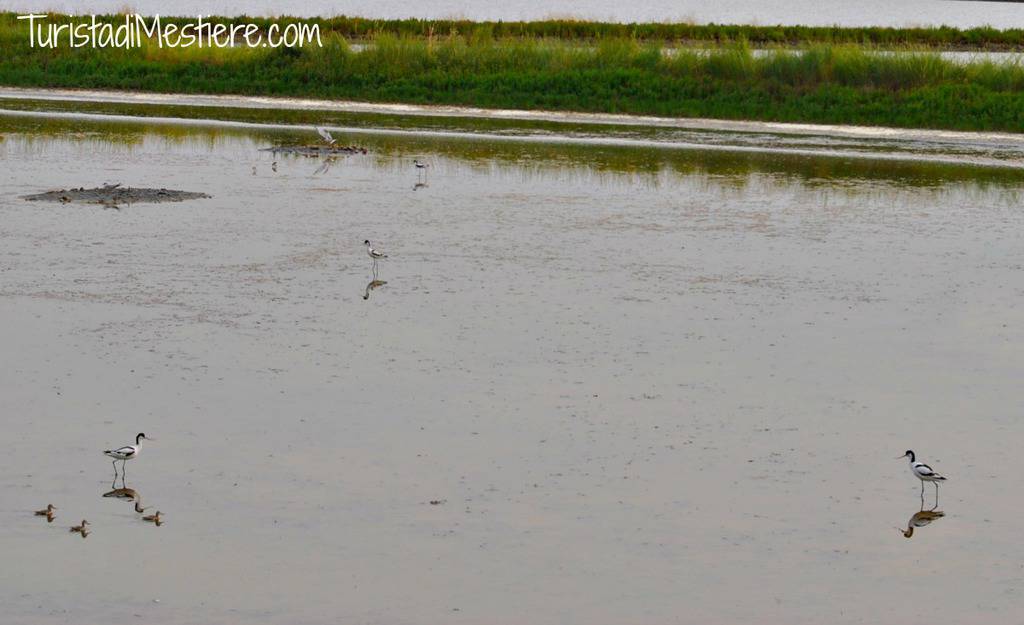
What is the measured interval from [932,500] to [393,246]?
8914 mm

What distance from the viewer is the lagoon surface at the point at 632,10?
2697 inches

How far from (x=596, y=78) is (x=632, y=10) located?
48.0 m

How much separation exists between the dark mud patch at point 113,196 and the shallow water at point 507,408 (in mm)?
431

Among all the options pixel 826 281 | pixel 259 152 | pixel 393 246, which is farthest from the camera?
pixel 259 152

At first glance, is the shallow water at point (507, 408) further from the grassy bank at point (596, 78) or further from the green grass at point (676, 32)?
the green grass at point (676, 32)

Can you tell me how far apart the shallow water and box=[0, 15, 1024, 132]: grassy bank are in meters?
11.8

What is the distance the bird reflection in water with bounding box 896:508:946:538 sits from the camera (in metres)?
9.61

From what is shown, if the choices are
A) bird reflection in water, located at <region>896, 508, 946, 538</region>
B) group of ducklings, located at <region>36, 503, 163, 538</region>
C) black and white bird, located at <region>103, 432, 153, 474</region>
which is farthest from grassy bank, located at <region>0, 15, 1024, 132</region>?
group of ducklings, located at <region>36, 503, 163, 538</region>

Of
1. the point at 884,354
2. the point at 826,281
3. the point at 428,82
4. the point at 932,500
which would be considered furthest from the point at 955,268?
the point at 428,82

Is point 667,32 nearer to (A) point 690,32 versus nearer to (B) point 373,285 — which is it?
(A) point 690,32

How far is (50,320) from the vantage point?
1392 cm

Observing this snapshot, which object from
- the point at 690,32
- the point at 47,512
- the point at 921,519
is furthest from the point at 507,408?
the point at 690,32

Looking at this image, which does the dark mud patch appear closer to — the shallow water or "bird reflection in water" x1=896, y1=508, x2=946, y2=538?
the shallow water

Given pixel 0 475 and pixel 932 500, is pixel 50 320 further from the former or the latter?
pixel 932 500
